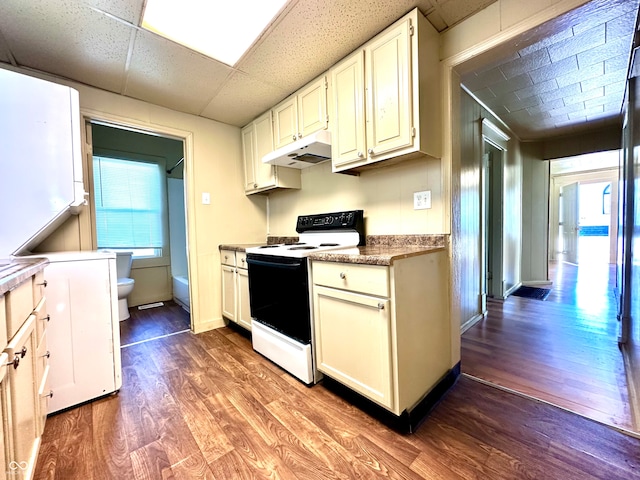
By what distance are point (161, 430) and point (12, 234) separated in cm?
132

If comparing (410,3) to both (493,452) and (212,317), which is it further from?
(212,317)

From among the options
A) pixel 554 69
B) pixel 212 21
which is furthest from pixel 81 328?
pixel 554 69

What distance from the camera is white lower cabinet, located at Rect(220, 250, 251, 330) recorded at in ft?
7.83

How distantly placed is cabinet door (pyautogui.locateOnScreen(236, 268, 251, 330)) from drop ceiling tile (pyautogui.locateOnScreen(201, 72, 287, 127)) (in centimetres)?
152

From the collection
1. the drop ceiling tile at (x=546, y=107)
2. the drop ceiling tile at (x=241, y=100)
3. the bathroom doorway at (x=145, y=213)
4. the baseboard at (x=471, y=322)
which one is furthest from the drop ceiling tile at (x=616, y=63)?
the bathroom doorway at (x=145, y=213)

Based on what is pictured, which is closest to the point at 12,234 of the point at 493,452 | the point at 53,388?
the point at 53,388

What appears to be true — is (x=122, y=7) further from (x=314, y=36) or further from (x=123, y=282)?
(x=123, y=282)

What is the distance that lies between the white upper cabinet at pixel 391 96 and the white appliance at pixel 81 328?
168 centimetres

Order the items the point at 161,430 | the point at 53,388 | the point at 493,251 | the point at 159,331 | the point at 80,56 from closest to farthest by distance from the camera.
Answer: the point at 161,430
the point at 53,388
the point at 80,56
the point at 159,331
the point at 493,251

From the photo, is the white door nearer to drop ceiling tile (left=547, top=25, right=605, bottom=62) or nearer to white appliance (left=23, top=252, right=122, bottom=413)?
drop ceiling tile (left=547, top=25, right=605, bottom=62)

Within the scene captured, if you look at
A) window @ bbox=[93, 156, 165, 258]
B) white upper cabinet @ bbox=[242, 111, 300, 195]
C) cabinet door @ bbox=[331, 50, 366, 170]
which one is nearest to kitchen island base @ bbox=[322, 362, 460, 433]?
cabinet door @ bbox=[331, 50, 366, 170]

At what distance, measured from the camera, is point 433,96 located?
5.22 feet

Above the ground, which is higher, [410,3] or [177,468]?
[410,3]

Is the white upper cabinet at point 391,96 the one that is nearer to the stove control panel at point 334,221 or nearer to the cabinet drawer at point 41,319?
the stove control panel at point 334,221
